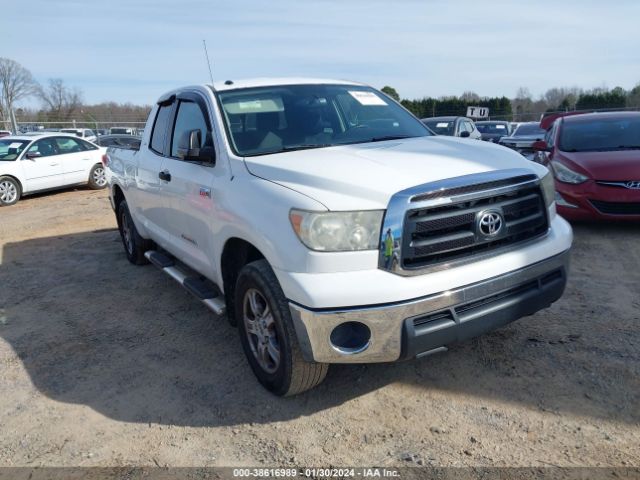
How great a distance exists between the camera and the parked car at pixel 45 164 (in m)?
12.5

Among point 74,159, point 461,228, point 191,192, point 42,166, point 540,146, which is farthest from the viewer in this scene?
point 74,159

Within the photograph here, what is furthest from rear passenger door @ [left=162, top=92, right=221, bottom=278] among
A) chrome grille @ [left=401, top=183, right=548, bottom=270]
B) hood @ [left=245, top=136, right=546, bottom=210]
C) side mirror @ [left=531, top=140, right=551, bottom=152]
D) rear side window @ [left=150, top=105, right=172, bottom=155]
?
side mirror @ [left=531, top=140, right=551, bottom=152]

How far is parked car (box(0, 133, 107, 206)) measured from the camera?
12461 mm

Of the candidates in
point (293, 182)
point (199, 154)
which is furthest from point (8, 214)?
point (293, 182)

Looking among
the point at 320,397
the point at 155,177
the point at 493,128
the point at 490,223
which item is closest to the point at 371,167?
the point at 490,223

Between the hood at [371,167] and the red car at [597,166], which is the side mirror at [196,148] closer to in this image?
the hood at [371,167]

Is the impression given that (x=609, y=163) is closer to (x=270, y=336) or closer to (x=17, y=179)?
(x=270, y=336)

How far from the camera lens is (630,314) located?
4.02 m

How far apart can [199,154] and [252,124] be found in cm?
45

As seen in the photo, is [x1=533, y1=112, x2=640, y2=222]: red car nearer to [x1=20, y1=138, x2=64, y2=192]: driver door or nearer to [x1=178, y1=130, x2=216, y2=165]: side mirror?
[x1=178, y1=130, x2=216, y2=165]: side mirror

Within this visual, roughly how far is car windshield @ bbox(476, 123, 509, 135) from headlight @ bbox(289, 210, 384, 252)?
1972cm

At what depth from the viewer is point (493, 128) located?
21.5 m

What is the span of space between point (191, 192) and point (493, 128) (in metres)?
19.8

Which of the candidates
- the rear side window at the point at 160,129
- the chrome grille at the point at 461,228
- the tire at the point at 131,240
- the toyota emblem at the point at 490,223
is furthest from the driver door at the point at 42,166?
the toyota emblem at the point at 490,223
